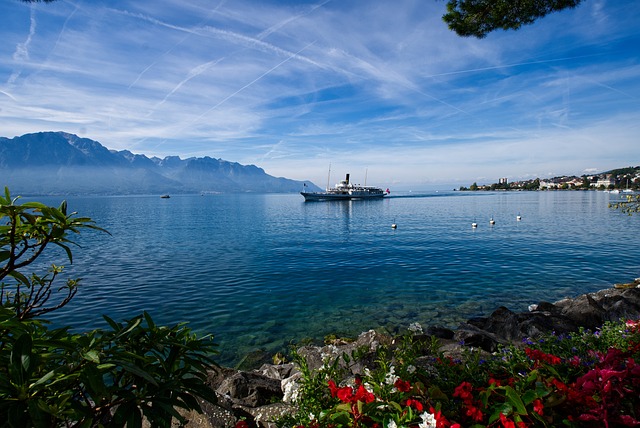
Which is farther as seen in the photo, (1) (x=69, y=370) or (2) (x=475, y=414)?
(2) (x=475, y=414)

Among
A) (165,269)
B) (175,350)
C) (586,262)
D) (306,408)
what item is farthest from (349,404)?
(586,262)

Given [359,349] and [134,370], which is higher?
[134,370]

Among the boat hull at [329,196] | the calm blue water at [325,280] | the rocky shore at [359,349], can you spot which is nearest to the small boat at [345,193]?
the boat hull at [329,196]

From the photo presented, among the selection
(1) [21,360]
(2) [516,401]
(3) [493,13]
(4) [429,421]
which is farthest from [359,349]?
(3) [493,13]

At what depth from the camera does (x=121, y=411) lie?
2238mm

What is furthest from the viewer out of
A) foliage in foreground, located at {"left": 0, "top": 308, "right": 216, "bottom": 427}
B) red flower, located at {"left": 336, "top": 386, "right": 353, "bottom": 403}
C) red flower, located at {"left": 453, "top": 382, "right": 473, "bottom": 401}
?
red flower, located at {"left": 453, "top": 382, "right": 473, "bottom": 401}

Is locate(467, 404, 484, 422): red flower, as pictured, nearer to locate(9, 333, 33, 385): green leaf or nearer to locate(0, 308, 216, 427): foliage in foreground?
locate(0, 308, 216, 427): foliage in foreground

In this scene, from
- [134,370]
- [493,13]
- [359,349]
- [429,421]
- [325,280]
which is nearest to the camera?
[134,370]

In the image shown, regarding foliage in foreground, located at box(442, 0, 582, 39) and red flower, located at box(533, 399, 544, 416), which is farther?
foliage in foreground, located at box(442, 0, 582, 39)

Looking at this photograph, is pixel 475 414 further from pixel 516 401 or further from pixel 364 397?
pixel 364 397

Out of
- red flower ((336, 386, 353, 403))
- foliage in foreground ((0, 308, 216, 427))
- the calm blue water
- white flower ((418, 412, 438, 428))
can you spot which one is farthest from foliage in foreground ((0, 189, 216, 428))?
the calm blue water

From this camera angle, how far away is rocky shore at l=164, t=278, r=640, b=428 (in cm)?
543

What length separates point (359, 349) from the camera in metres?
4.75

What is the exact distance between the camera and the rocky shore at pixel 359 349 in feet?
17.8
